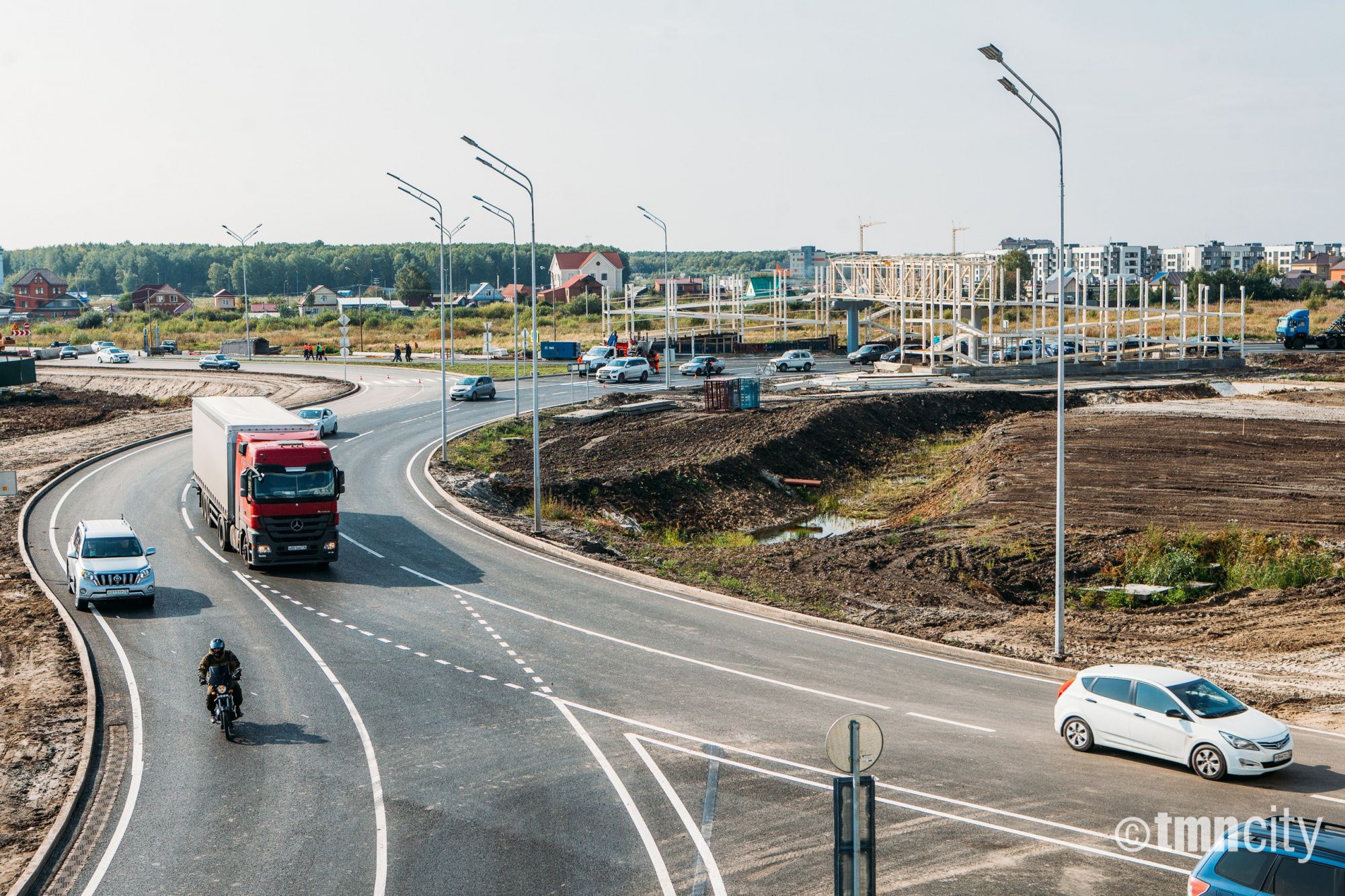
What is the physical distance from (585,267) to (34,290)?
86495 millimetres

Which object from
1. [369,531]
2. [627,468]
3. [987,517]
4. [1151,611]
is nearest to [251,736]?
[369,531]

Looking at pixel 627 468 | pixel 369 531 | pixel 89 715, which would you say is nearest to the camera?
pixel 89 715

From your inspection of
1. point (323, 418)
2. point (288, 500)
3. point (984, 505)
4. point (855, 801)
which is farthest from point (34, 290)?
point (855, 801)

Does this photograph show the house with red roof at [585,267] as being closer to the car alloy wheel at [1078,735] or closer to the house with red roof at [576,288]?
the house with red roof at [576,288]

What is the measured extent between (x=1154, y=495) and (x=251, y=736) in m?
29.3

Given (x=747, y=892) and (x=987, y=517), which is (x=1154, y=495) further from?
(x=747, y=892)

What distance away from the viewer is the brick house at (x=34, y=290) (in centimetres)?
17962

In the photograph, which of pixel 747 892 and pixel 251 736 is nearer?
pixel 747 892

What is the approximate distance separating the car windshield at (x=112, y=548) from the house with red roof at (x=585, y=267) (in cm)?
16306

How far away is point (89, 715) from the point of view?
19094 millimetres

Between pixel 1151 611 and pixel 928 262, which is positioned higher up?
pixel 928 262

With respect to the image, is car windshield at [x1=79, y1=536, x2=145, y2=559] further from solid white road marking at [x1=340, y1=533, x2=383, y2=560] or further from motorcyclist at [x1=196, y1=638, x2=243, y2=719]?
motorcyclist at [x1=196, y1=638, x2=243, y2=719]

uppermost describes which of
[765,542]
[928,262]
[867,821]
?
[928,262]

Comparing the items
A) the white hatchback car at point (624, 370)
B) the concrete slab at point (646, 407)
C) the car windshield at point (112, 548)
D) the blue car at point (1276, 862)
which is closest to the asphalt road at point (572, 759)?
the car windshield at point (112, 548)
